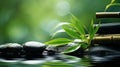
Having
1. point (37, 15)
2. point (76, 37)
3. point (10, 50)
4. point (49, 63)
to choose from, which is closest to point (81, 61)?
point (49, 63)

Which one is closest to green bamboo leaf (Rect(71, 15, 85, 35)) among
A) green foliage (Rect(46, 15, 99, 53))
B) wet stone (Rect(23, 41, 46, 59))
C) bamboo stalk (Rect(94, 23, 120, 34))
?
green foliage (Rect(46, 15, 99, 53))

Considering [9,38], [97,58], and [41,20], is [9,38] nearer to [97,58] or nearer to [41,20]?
[41,20]

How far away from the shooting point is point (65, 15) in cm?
301

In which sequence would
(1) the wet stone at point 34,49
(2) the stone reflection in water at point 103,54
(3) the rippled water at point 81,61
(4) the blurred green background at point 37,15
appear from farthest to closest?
(4) the blurred green background at point 37,15 < (1) the wet stone at point 34,49 < (2) the stone reflection in water at point 103,54 < (3) the rippled water at point 81,61

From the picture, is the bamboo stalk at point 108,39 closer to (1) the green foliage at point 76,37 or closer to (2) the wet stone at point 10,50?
(1) the green foliage at point 76,37

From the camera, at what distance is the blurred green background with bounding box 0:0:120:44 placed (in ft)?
9.78

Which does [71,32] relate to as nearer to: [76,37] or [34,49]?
[76,37]

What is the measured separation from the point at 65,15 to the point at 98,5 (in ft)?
1.17

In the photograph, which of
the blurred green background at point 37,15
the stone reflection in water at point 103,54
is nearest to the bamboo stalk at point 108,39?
the stone reflection in water at point 103,54

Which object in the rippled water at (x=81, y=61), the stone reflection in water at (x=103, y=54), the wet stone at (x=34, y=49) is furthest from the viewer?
the wet stone at (x=34, y=49)

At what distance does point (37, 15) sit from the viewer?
9.93 feet

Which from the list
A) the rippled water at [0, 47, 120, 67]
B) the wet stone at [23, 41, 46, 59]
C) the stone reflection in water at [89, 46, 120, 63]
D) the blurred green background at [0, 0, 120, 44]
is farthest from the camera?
the blurred green background at [0, 0, 120, 44]

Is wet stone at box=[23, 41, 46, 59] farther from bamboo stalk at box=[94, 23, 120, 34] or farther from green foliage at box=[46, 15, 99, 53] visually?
bamboo stalk at box=[94, 23, 120, 34]

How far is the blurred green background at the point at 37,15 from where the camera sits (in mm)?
2982
